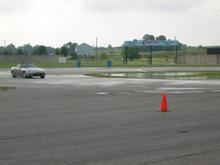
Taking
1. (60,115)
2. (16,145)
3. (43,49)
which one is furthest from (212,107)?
(43,49)

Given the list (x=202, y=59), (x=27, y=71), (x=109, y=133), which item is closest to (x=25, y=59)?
(x=202, y=59)

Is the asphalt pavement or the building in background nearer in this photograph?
the asphalt pavement

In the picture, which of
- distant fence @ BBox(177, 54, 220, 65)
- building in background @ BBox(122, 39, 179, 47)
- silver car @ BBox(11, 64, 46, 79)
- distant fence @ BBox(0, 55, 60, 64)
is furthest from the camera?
building in background @ BBox(122, 39, 179, 47)

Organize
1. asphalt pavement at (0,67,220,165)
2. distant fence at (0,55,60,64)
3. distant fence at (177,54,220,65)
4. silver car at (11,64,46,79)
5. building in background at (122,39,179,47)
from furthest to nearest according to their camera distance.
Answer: building in background at (122,39,179,47)
distant fence at (0,55,60,64)
distant fence at (177,54,220,65)
silver car at (11,64,46,79)
asphalt pavement at (0,67,220,165)

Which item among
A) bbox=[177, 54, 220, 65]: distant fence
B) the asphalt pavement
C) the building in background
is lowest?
bbox=[177, 54, 220, 65]: distant fence

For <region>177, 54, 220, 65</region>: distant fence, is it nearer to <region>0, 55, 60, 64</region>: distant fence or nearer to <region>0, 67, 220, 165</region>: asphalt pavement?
<region>0, 55, 60, 64</region>: distant fence

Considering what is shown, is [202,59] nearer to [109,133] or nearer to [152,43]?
[152,43]

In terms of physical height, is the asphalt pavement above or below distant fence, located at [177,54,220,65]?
above

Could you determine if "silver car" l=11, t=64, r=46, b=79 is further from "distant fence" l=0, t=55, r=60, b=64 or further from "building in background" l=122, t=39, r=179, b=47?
"building in background" l=122, t=39, r=179, b=47

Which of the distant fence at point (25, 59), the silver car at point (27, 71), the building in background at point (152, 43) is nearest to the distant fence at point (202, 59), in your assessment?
the building in background at point (152, 43)

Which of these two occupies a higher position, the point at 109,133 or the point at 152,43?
the point at 152,43

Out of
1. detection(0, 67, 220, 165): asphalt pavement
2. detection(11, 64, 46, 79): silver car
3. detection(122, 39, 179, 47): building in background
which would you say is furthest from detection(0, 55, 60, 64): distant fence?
detection(0, 67, 220, 165): asphalt pavement

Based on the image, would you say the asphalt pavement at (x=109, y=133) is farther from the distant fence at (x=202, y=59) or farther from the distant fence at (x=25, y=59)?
the distant fence at (x=25, y=59)

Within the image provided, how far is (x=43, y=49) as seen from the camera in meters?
165
